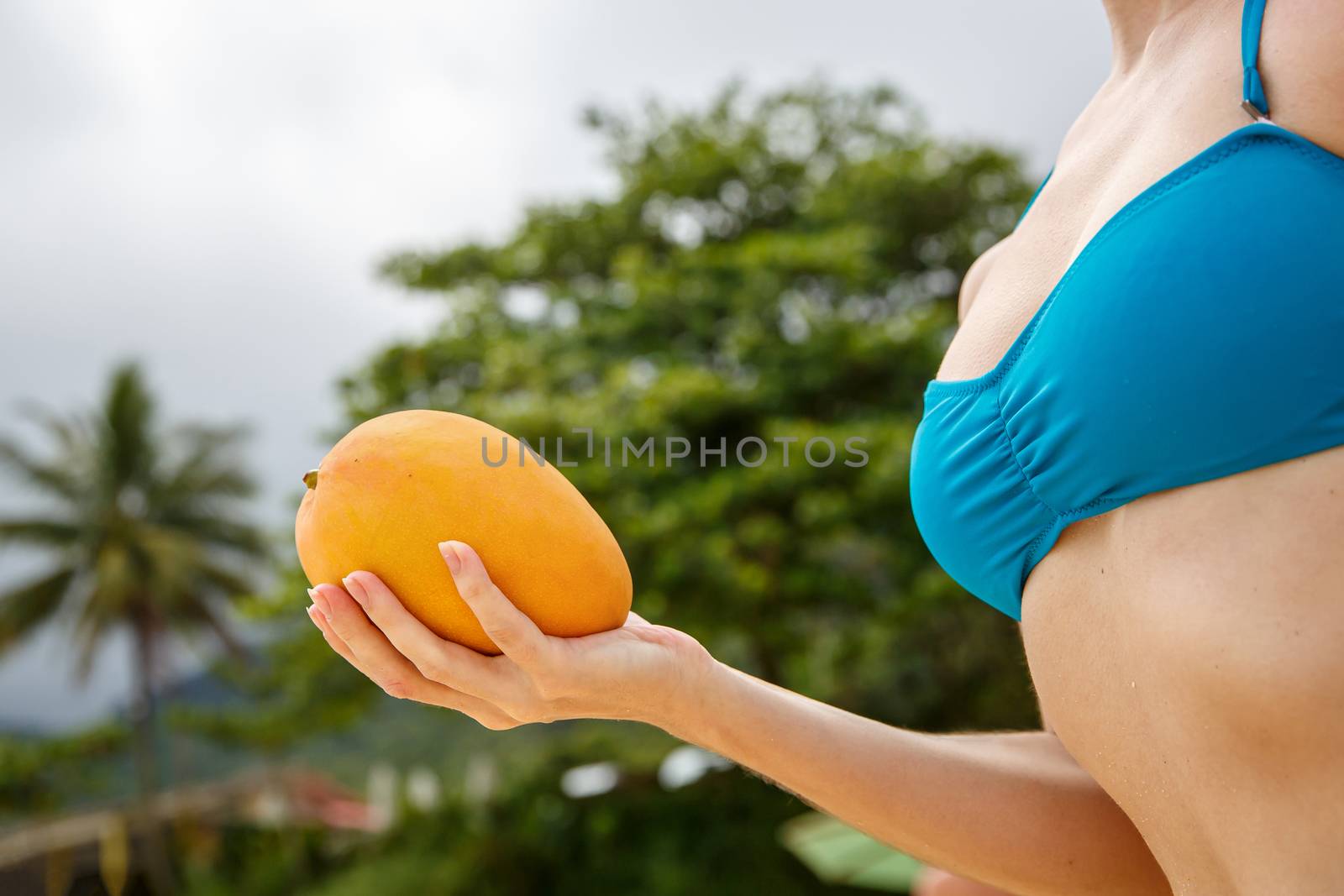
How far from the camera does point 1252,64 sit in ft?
2.44

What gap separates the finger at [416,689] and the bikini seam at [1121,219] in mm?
510

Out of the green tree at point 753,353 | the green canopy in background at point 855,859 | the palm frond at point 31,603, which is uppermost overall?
the green tree at point 753,353

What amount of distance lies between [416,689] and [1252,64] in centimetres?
81

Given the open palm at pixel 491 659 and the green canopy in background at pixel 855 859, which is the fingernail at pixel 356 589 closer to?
the open palm at pixel 491 659

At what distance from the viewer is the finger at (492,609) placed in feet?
2.82

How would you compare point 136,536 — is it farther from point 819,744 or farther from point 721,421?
point 819,744

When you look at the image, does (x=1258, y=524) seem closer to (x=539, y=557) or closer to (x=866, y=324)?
(x=539, y=557)

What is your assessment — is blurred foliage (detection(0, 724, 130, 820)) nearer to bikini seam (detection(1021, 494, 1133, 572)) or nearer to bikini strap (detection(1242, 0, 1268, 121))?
bikini seam (detection(1021, 494, 1133, 572))

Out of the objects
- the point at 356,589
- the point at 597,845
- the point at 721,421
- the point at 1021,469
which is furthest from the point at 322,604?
the point at 597,845

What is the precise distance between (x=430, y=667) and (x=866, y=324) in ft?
23.7

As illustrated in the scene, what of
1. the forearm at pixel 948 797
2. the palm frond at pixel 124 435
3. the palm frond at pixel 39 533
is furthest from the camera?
the palm frond at pixel 124 435

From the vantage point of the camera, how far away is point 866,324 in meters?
7.86

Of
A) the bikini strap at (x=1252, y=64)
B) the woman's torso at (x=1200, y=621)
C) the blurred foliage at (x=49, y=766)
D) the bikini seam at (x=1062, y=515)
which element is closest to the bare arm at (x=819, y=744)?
the woman's torso at (x=1200, y=621)

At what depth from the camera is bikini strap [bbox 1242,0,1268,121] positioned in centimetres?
73
